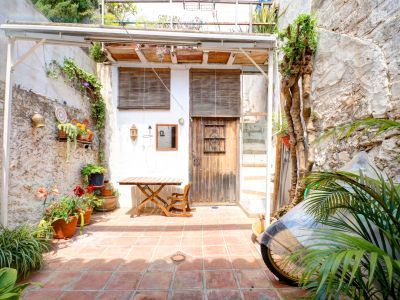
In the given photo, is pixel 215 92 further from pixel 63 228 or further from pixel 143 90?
pixel 63 228

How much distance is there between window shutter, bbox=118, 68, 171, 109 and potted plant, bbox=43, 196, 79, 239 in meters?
2.80

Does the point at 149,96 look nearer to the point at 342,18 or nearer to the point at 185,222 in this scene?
the point at 185,222

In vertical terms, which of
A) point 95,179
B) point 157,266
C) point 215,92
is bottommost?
point 157,266

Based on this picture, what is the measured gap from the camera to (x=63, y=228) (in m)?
3.28

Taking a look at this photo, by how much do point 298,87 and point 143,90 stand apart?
3625 millimetres

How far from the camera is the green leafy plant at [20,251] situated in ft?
7.25

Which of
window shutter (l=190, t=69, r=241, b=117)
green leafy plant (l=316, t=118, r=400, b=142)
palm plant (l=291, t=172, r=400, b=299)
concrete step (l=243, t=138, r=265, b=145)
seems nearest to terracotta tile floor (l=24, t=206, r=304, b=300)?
palm plant (l=291, t=172, r=400, b=299)

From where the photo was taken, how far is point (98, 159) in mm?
5199

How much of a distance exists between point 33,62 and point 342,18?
4.39 metres

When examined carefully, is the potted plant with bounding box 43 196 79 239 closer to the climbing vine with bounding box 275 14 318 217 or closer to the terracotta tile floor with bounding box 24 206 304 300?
the terracotta tile floor with bounding box 24 206 304 300

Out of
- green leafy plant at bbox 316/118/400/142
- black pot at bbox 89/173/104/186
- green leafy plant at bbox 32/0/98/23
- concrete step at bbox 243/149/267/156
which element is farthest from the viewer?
Result: green leafy plant at bbox 32/0/98/23

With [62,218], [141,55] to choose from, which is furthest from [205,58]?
[62,218]

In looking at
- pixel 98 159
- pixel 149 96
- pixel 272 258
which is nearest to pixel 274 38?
pixel 272 258

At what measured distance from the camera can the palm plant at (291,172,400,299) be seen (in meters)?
0.98
